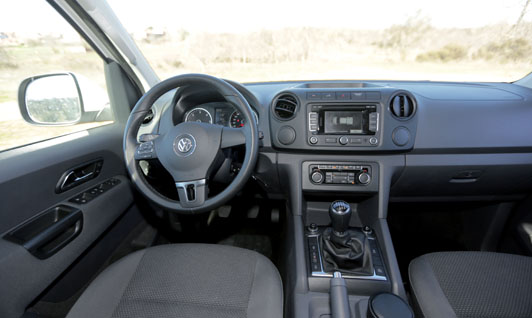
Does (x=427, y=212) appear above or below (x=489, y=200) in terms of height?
below

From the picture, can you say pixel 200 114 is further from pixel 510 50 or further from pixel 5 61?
pixel 510 50

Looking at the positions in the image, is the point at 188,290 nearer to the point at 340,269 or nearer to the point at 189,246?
the point at 189,246


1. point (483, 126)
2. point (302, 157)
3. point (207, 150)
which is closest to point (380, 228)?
point (302, 157)

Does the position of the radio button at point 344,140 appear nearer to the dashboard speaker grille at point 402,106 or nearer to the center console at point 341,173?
the center console at point 341,173

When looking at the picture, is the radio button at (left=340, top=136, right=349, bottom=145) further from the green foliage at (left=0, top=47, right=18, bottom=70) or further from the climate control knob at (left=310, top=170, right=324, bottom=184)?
the green foliage at (left=0, top=47, right=18, bottom=70)

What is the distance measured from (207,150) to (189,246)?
0.46 meters

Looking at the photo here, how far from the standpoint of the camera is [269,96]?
176 centimetres

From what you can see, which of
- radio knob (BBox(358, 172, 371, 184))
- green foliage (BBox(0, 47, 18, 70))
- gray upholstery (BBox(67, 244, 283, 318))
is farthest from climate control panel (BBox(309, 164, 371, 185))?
green foliage (BBox(0, 47, 18, 70))

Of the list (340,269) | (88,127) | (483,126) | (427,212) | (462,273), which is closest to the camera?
(462,273)

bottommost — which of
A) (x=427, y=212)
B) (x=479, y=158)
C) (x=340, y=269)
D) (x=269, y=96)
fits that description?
(x=427, y=212)

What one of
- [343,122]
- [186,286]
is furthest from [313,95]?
[186,286]

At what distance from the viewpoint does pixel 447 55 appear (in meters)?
4.33

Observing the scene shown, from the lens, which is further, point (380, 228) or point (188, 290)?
point (380, 228)

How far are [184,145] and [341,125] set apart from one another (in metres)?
0.87
